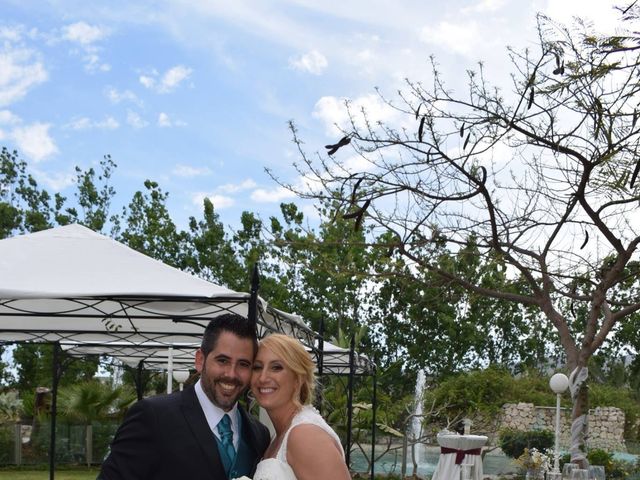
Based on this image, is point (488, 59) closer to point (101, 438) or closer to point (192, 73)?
point (192, 73)

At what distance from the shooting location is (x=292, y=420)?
3.40 metres

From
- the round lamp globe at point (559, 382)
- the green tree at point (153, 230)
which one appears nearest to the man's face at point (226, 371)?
the round lamp globe at point (559, 382)

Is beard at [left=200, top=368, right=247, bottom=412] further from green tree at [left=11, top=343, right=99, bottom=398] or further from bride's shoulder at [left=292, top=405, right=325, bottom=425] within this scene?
green tree at [left=11, top=343, right=99, bottom=398]

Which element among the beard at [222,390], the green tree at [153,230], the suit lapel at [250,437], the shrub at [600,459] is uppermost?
the green tree at [153,230]

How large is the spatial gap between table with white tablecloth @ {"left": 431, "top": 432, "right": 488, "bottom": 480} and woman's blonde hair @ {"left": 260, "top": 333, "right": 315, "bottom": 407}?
28.0 feet

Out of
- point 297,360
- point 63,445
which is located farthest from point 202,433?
point 63,445

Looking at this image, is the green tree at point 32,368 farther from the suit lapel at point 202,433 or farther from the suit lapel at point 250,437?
the suit lapel at point 202,433

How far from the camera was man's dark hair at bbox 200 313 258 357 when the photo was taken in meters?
3.32

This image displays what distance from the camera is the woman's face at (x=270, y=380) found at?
337cm

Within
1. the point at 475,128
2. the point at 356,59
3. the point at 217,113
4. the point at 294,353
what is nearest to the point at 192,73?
the point at 217,113

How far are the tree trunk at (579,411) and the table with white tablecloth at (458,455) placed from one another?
3.97 feet

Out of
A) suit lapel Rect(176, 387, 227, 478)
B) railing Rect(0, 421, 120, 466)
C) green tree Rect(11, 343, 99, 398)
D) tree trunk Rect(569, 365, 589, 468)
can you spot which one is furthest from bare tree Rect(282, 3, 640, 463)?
green tree Rect(11, 343, 99, 398)

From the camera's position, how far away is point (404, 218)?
1173cm

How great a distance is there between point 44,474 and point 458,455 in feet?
38.8
